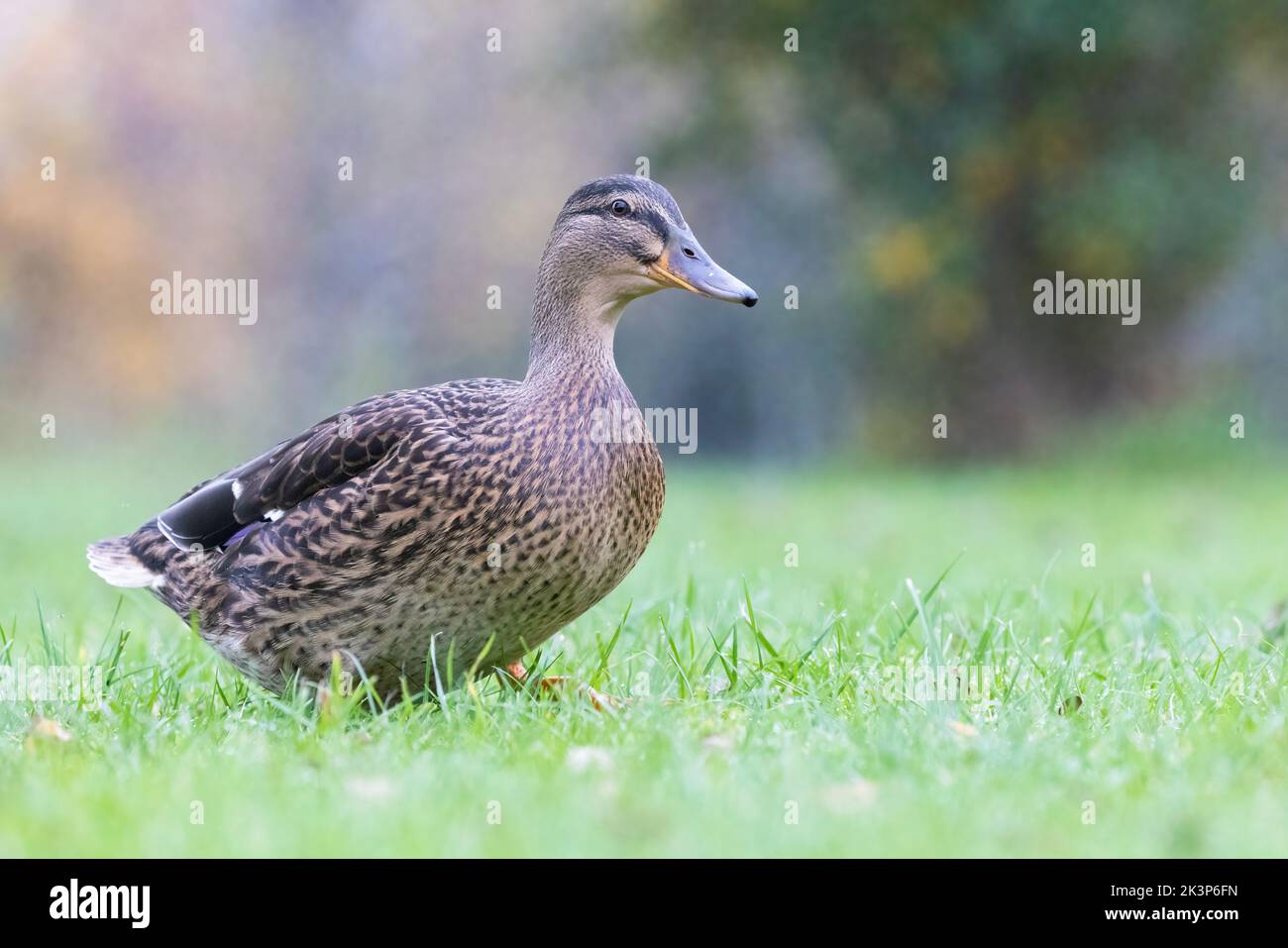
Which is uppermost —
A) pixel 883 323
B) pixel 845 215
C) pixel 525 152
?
pixel 525 152

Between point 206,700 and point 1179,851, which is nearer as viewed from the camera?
point 1179,851

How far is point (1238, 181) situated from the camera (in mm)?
12445

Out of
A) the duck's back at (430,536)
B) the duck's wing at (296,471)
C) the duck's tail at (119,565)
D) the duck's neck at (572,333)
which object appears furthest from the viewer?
the duck's tail at (119,565)

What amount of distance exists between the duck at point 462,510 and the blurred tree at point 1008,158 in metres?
9.00

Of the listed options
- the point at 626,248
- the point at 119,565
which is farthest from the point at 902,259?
the point at 119,565

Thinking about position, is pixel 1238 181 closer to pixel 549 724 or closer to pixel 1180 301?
pixel 1180 301

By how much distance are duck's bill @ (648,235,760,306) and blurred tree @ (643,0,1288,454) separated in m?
8.97

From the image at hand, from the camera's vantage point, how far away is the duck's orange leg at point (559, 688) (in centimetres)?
342

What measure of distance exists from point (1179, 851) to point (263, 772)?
165 cm

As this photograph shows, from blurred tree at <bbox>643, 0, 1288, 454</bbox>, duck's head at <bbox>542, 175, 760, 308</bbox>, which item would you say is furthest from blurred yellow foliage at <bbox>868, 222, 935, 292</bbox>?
duck's head at <bbox>542, 175, 760, 308</bbox>

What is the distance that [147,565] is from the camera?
13.4ft

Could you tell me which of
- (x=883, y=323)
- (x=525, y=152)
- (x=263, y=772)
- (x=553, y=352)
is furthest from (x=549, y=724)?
(x=525, y=152)

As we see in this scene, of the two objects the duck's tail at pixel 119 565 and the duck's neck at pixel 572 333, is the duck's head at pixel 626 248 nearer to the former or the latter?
the duck's neck at pixel 572 333

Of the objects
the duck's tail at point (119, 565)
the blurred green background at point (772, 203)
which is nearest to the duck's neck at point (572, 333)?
the duck's tail at point (119, 565)
